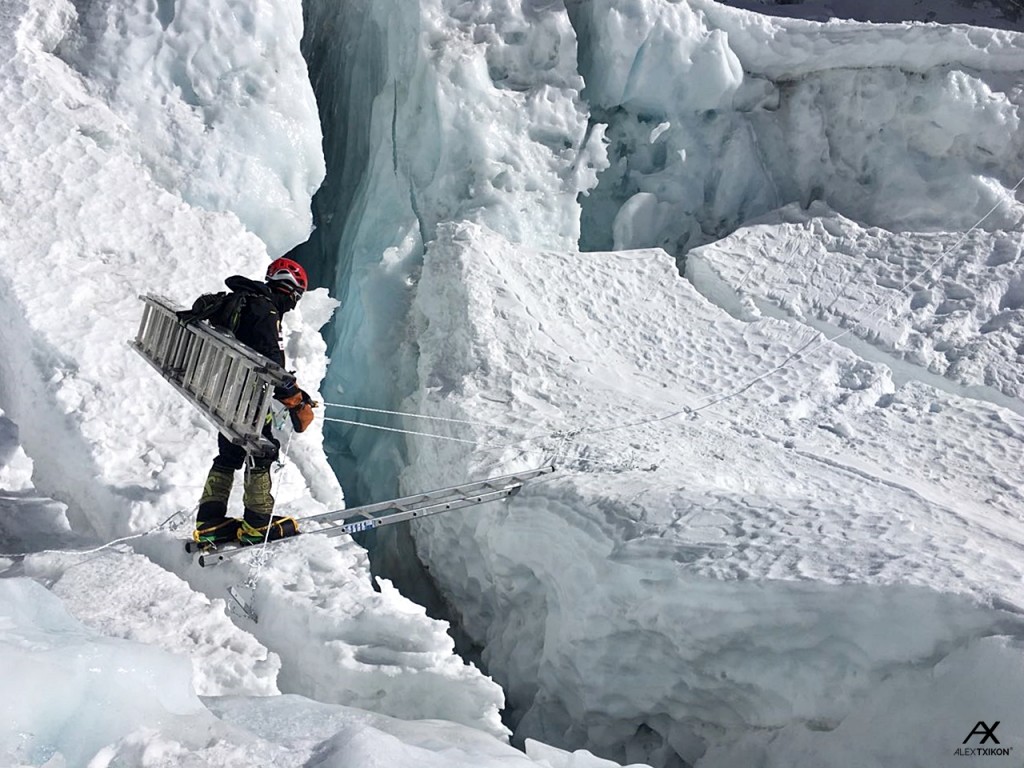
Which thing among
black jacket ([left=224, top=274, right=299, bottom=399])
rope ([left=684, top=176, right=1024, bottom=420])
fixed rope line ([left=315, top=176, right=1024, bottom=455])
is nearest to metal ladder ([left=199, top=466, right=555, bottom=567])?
fixed rope line ([left=315, top=176, right=1024, bottom=455])

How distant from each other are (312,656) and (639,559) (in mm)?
1386

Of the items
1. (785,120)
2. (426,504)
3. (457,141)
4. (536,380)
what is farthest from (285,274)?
(785,120)

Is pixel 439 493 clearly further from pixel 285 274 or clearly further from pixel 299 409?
pixel 285 274

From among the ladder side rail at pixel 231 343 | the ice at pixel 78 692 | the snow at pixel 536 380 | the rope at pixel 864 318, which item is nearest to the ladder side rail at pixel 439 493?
the snow at pixel 536 380

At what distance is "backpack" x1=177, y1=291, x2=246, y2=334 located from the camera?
353 centimetres

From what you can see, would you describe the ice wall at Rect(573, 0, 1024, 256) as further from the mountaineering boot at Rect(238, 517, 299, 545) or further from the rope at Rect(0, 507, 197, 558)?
the rope at Rect(0, 507, 197, 558)

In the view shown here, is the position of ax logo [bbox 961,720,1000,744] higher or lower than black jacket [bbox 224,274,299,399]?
lower

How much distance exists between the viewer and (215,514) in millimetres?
3520

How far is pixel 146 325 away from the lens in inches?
163

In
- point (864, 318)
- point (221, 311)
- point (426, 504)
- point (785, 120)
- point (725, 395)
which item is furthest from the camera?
point (785, 120)

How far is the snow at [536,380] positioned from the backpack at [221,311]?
796 millimetres

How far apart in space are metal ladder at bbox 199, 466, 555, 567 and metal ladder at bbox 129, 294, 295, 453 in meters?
0.58

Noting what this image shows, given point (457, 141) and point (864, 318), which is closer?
point (864, 318)

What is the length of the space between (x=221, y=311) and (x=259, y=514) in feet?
2.85
